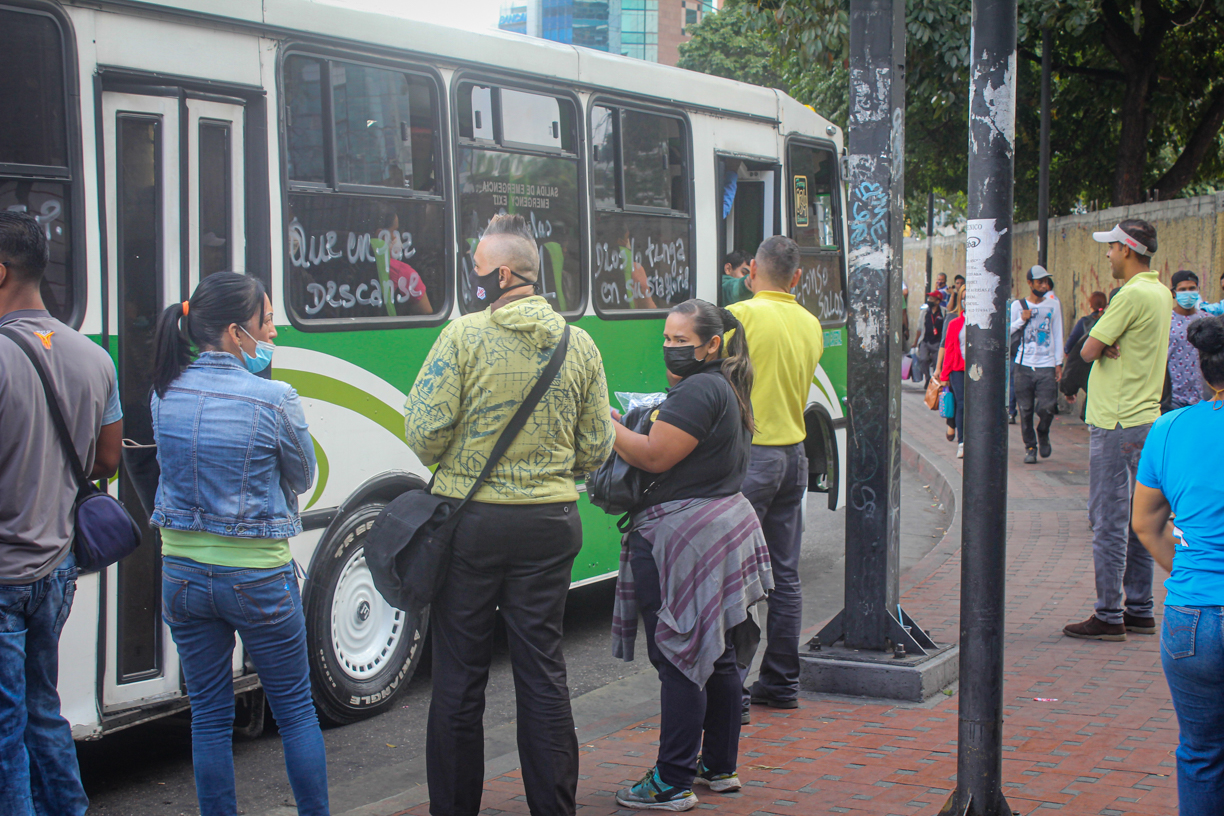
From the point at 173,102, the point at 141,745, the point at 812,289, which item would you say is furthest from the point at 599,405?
the point at 812,289

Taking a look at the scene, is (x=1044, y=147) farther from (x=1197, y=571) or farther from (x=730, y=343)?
(x=1197, y=571)

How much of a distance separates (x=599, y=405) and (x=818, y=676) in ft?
8.03

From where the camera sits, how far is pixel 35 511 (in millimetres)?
3424

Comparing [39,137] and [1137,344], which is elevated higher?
[39,137]

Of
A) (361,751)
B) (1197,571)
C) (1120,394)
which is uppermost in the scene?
(1120,394)

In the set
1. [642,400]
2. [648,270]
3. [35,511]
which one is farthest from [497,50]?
[35,511]

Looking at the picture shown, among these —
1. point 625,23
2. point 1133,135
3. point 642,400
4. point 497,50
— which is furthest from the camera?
point 625,23

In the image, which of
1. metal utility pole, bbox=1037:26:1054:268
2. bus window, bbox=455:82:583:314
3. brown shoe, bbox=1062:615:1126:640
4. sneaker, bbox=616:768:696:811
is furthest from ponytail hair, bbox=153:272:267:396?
metal utility pole, bbox=1037:26:1054:268

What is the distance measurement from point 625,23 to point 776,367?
403ft

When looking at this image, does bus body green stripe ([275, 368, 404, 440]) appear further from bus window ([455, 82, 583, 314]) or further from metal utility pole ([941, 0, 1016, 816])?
metal utility pole ([941, 0, 1016, 816])

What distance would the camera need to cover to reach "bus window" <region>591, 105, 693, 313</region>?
23.7 ft

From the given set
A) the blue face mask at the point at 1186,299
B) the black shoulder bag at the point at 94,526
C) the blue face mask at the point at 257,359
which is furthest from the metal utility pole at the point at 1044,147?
the black shoulder bag at the point at 94,526

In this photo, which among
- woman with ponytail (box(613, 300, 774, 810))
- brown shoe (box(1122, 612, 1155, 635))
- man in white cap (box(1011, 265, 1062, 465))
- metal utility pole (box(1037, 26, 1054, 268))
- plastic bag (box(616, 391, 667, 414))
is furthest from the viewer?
metal utility pole (box(1037, 26, 1054, 268))

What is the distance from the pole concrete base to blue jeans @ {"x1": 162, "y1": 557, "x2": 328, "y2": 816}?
9.12 feet
